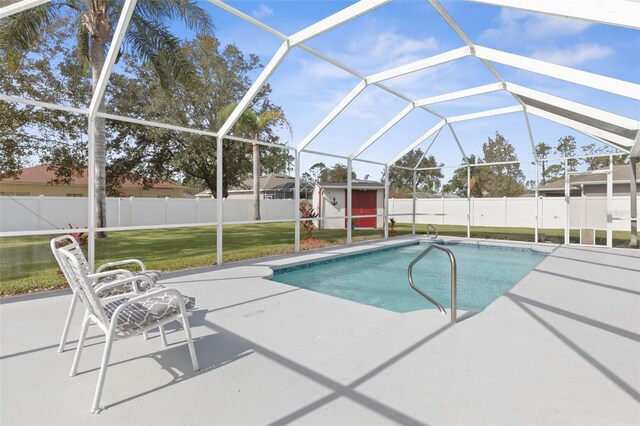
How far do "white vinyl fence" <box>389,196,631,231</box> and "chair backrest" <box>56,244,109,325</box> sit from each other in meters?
10.8

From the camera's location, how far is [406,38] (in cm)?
661

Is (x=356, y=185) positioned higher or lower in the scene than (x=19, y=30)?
lower

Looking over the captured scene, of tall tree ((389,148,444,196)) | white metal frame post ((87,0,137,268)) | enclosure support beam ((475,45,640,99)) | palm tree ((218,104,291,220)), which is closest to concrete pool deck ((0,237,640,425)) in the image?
white metal frame post ((87,0,137,268))

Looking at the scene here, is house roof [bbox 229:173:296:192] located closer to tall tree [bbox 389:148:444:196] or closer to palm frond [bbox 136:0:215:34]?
tall tree [bbox 389:148:444:196]

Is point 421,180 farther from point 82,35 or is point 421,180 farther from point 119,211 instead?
point 82,35

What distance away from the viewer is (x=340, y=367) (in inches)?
109

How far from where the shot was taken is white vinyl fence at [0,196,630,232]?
1095cm

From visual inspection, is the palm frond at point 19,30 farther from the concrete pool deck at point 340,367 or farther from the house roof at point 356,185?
the house roof at point 356,185

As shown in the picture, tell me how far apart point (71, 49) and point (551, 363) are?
20.4 m

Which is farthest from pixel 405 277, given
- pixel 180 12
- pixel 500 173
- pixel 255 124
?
pixel 500 173

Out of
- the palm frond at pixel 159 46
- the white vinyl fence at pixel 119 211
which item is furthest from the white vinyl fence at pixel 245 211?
the palm frond at pixel 159 46

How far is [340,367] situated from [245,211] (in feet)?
69.8

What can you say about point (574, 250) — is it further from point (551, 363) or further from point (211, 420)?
point (211, 420)

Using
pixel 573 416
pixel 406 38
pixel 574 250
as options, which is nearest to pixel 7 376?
pixel 573 416
